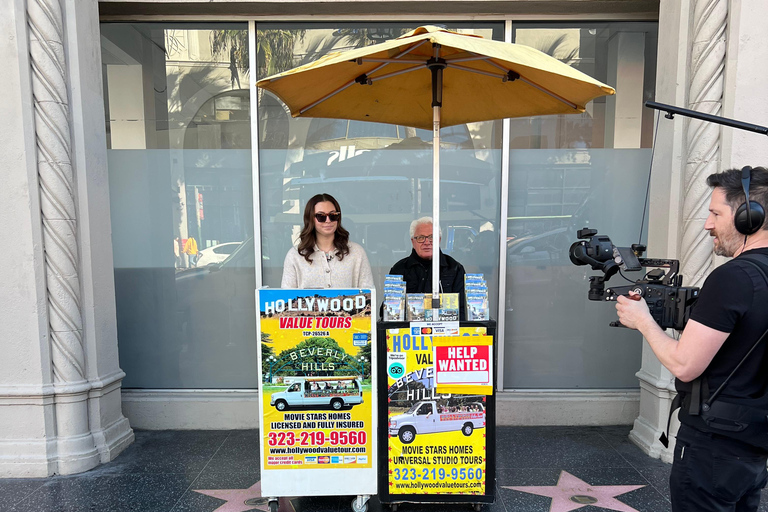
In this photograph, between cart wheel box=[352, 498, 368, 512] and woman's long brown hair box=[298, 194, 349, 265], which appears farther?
woman's long brown hair box=[298, 194, 349, 265]

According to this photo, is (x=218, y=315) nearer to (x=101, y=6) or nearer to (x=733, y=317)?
(x=101, y=6)

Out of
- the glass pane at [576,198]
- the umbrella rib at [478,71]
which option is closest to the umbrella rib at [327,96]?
the umbrella rib at [478,71]

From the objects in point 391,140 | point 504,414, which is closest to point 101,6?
point 391,140

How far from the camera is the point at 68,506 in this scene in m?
3.21

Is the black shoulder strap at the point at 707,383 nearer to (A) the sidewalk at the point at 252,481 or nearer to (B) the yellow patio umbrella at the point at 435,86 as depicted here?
(B) the yellow patio umbrella at the point at 435,86

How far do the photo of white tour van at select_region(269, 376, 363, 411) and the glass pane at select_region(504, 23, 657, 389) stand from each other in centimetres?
218

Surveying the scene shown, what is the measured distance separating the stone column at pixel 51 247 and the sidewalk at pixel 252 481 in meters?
0.32

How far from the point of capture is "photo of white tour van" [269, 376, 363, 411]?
9.52 feet

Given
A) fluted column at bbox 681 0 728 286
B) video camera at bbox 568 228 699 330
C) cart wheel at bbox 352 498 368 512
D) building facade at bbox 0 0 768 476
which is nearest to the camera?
video camera at bbox 568 228 699 330

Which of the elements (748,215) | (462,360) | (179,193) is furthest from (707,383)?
(179,193)

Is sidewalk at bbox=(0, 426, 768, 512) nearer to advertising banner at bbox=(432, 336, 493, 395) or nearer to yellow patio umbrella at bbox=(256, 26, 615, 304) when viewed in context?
advertising banner at bbox=(432, 336, 493, 395)

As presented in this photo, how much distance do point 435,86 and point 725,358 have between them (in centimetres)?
206

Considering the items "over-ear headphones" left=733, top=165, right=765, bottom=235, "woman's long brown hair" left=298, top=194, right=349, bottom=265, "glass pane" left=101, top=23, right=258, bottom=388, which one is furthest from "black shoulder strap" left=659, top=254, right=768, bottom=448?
"glass pane" left=101, top=23, right=258, bottom=388

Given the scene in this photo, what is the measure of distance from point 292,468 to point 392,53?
2.61 meters
